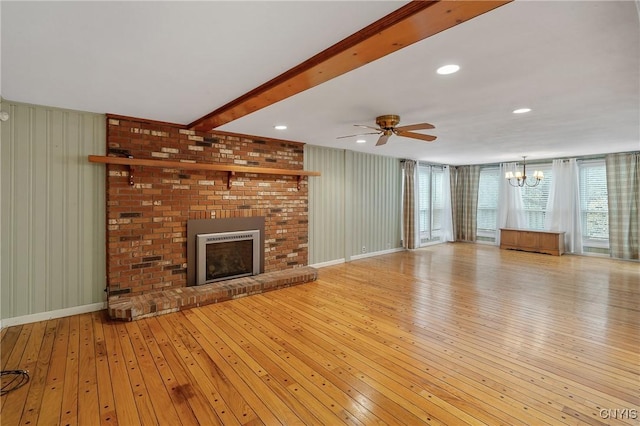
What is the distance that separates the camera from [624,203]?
661 centimetres

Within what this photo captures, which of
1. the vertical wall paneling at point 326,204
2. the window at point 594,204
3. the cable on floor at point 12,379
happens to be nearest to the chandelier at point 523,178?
the window at point 594,204

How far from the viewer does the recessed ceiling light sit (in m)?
2.32

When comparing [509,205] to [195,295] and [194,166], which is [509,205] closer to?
[194,166]

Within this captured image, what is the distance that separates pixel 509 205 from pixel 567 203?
129cm

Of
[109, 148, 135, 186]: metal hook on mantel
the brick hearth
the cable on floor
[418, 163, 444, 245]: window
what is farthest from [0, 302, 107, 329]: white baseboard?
[418, 163, 444, 245]: window

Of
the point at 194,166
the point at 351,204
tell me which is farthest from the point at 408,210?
the point at 194,166

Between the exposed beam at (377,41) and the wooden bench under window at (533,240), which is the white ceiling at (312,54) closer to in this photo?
the exposed beam at (377,41)

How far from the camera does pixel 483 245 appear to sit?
883cm

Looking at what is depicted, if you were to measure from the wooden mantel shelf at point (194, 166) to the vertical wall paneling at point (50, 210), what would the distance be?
32cm

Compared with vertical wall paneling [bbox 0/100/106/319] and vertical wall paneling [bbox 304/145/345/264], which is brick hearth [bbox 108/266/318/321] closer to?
vertical wall paneling [bbox 0/100/106/319]

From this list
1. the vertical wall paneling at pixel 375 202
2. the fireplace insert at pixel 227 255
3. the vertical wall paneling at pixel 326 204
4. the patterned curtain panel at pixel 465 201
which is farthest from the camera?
the patterned curtain panel at pixel 465 201

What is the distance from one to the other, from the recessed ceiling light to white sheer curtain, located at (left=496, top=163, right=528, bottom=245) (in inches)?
284

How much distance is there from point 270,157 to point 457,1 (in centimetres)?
407

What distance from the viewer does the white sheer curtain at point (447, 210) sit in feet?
30.2
